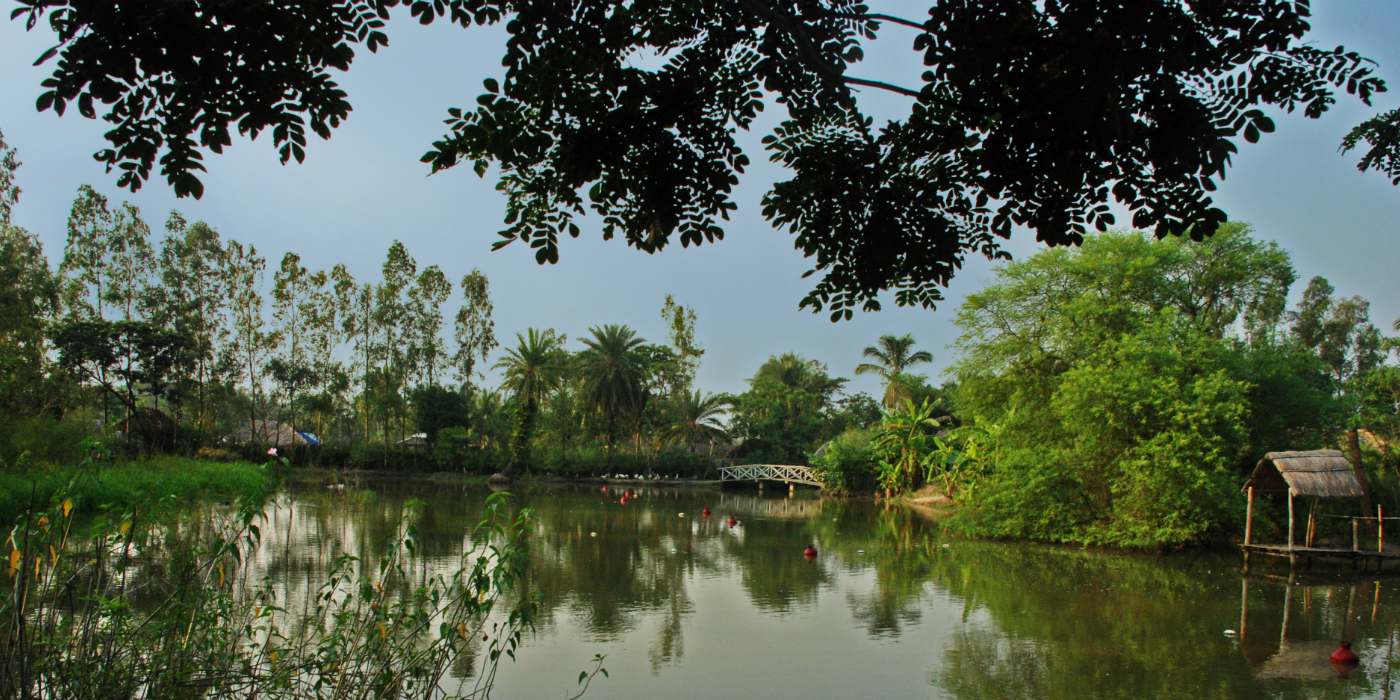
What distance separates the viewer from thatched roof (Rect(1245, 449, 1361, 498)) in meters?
11.9

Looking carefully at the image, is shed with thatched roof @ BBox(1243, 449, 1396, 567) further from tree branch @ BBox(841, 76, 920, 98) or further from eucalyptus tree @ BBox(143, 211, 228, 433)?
eucalyptus tree @ BBox(143, 211, 228, 433)

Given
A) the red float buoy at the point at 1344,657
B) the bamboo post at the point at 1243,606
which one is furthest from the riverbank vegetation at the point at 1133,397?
the red float buoy at the point at 1344,657

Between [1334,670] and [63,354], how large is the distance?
3426 centimetres

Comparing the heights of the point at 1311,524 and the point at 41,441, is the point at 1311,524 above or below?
above

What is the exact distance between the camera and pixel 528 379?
3775 centimetres

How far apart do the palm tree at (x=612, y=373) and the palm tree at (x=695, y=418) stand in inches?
119

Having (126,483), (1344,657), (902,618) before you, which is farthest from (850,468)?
(1344,657)

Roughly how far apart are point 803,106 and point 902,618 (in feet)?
22.4

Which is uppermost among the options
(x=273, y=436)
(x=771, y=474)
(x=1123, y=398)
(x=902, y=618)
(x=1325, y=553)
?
(x=1123, y=398)

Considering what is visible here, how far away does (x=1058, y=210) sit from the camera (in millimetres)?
2787

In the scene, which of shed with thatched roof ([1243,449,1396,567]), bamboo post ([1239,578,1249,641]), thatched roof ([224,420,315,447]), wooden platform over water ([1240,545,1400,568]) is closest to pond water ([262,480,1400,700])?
bamboo post ([1239,578,1249,641])

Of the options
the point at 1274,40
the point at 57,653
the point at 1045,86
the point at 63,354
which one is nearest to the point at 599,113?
the point at 1045,86

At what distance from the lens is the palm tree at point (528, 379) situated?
121 feet

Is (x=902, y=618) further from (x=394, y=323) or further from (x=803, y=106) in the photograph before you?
(x=394, y=323)
